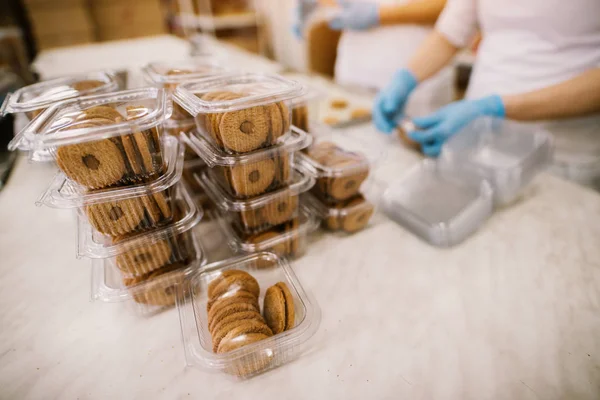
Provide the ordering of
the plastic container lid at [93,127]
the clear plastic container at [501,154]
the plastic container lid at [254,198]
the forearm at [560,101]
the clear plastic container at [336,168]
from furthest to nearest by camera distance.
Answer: the forearm at [560,101] → the clear plastic container at [501,154] → the clear plastic container at [336,168] → the plastic container lid at [254,198] → the plastic container lid at [93,127]

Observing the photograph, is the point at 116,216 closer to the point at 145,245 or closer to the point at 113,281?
the point at 145,245

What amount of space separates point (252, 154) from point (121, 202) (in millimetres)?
304

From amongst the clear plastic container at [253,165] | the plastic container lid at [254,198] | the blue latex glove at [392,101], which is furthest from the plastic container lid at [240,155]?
the blue latex glove at [392,101]

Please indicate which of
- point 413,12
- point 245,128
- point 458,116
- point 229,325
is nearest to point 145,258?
point 229,325

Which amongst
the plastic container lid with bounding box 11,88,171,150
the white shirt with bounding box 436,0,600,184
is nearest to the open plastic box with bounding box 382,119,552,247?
the white shirt with bounding box 436,0,600,184

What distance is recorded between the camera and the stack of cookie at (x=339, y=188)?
1.00m

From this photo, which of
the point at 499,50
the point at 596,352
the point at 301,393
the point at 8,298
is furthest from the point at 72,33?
the point at 596,352

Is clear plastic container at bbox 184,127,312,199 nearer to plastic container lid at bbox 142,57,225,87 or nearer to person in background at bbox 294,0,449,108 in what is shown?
plastic container lid at bbox 142,57,225,87

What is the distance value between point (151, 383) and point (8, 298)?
53 centimetres

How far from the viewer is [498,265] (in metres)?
0.96

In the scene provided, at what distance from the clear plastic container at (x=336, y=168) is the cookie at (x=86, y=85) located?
2.24 feet

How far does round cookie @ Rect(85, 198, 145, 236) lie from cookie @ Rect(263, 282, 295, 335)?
0.34 meters

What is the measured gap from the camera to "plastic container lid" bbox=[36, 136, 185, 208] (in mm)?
723

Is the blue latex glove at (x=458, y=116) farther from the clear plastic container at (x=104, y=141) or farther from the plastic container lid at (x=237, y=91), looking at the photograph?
the clear plastic container at (x=104, y=141)
